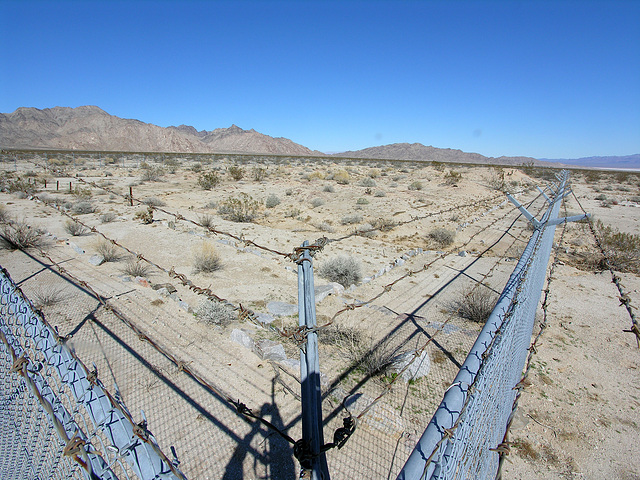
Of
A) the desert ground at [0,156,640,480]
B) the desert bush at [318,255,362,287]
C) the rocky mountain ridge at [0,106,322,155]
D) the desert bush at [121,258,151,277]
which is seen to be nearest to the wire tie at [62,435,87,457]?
the desert ground at [0,156,640,480]

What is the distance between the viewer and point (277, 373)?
5.05 metres

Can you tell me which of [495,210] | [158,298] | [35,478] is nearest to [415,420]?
[35,478]

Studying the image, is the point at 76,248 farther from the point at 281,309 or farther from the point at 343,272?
the point at 343,272

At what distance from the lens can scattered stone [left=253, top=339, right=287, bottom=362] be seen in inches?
210

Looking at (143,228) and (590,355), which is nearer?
(590,355)

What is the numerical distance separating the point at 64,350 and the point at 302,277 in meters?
1.24

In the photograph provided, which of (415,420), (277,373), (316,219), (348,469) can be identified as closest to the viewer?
(348,469)

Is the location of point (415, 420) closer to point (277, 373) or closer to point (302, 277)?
point (277, 373)

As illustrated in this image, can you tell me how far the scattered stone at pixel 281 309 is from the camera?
6913 mm

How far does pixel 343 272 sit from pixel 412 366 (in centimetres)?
421

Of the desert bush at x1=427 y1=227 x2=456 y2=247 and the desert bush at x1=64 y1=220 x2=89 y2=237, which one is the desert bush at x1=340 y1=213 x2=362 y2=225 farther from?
the desert bush at x1=64 y1=220 x2=89 y2=237

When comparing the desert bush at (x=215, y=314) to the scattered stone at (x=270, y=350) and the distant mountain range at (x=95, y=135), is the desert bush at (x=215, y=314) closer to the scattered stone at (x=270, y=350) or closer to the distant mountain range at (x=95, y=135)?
the scattered stone at (x=270, y=350)

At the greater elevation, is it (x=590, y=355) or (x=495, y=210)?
(x=495, y=210)

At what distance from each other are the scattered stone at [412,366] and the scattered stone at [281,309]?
2532mm
